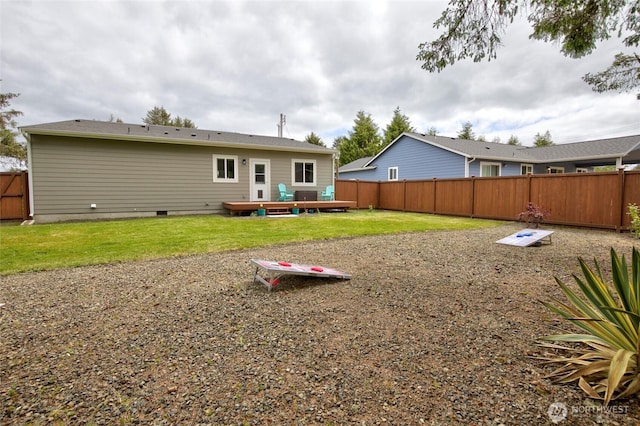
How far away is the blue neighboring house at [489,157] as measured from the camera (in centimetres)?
1596

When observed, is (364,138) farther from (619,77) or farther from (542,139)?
(542,139)

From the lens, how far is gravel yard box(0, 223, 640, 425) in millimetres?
1664

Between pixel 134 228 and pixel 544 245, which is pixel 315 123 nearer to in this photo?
pixel 134 228

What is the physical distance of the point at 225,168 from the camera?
510 inches

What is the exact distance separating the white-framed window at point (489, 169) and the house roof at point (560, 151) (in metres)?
0.47

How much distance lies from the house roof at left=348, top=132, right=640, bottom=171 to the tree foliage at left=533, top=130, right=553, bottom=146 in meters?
29.9

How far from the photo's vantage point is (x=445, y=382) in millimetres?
1887

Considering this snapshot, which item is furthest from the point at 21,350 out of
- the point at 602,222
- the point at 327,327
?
the point at 602,222

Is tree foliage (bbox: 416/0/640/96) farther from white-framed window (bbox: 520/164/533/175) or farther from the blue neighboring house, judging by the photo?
white-framed window (bbox: 520/164/533/175)

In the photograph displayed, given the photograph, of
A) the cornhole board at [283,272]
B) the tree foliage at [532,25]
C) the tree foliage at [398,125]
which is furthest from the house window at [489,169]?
the tree foliage at [398,125]

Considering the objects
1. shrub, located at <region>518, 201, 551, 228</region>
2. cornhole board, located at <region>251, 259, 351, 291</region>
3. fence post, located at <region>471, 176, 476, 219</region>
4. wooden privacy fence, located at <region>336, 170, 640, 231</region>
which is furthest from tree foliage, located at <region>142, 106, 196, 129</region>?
cornhole board, located at <region>251, 259, 351, 291</region>

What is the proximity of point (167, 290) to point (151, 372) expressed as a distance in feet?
5.89

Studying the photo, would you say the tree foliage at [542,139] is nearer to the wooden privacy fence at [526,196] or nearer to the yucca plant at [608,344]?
the wooden privacy fence at [526,196]

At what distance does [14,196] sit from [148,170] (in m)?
4.48
